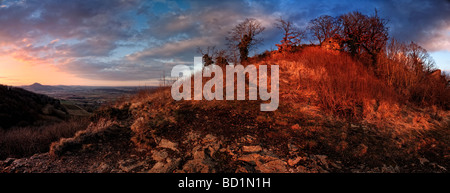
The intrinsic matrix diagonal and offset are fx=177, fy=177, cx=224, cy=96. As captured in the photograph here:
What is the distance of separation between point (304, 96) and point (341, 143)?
10.3 ft

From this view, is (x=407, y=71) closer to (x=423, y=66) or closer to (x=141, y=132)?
(x=423, y=66)

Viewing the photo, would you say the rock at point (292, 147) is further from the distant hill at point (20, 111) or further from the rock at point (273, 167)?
the distant hill at point (20, 111)

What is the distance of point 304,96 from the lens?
715cm

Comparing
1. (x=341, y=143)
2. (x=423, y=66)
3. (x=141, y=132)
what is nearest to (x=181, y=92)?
(x=141, y=132)

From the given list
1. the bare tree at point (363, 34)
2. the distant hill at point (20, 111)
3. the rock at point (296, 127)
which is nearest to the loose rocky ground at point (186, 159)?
the rock at point (296, 127)

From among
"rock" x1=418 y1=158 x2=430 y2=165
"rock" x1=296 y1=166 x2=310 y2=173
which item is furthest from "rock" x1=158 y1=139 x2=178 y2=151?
"rock" x1=418 y1=158 x2=430 y2=165

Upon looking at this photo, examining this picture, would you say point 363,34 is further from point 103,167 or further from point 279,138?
point 103,167

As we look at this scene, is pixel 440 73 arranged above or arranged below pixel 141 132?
above

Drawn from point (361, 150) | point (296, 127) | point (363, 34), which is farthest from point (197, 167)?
point (363, 34)

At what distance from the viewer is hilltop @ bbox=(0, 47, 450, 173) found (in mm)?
3744

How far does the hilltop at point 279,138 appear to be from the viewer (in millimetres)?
3744

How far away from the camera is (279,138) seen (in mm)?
4531

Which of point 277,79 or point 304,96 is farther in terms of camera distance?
point 277,79
